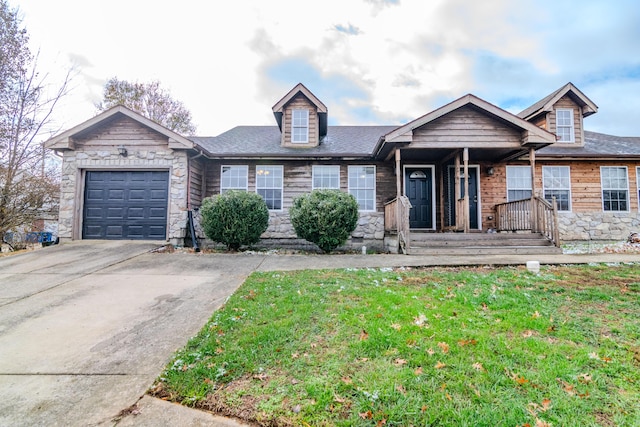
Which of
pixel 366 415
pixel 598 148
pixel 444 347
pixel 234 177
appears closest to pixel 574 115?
pixel 598 148

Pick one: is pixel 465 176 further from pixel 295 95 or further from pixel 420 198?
pixel 295 95

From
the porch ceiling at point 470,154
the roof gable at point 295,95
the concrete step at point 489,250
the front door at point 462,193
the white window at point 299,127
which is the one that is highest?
the roof gable at point 295,95

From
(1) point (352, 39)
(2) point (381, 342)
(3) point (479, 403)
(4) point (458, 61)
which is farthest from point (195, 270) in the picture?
(4) point (458, 61)

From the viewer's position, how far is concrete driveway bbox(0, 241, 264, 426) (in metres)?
1.97

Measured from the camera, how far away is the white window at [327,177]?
35.1ft

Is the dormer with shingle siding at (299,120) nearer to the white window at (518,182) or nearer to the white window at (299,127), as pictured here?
the white window at (299,127)

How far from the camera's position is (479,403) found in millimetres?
1817

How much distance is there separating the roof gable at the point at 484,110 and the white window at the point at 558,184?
294 centimetres

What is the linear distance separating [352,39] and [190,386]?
1401 cm

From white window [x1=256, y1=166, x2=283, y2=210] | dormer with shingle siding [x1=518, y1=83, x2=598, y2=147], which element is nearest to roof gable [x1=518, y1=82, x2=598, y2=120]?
dormer with shingle siding [x1=518, y1=83, x2=598, y2=147]

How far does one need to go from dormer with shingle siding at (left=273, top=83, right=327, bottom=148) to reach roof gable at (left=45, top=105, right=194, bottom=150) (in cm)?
370

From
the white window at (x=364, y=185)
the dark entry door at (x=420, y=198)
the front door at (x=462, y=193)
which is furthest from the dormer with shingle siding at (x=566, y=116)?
the white window at (x=364, y=185)

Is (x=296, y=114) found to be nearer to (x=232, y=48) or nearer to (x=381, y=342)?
(x=232, y=48)

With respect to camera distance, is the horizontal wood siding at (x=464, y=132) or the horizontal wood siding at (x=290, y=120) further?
the horizontal wood siding at (x=290, y=120)
